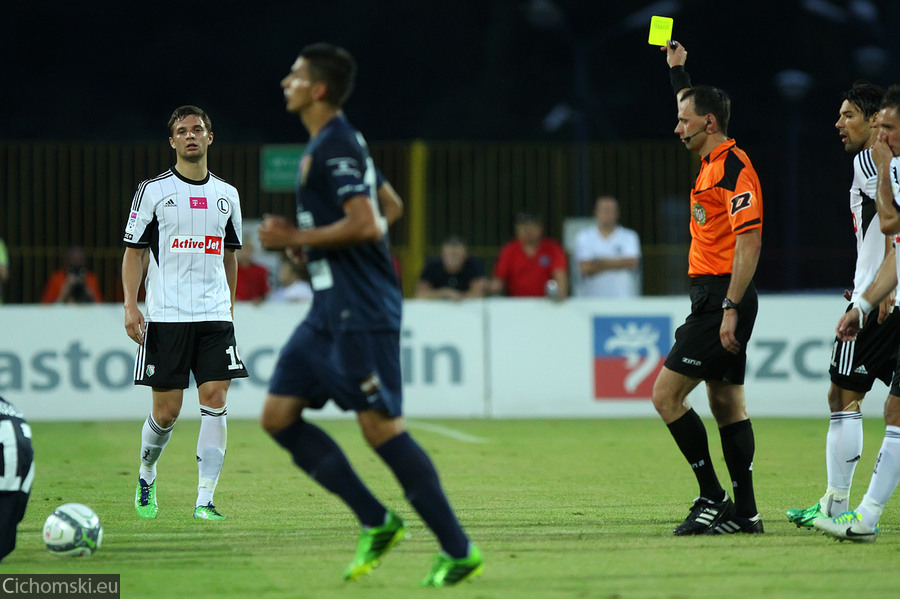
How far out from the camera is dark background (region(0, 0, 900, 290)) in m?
42.6

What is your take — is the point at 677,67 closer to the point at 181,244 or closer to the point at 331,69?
the point at 331,69

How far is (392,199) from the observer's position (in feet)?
19.0

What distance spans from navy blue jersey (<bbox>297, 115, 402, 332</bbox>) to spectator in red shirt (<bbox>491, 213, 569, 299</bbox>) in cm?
1018

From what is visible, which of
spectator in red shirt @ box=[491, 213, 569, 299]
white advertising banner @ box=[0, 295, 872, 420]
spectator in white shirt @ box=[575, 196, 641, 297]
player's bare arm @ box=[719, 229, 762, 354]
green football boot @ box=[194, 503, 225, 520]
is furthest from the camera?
spectator in red shirt @ box=[491, 213, 569, 299]

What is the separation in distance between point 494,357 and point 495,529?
7865 mm

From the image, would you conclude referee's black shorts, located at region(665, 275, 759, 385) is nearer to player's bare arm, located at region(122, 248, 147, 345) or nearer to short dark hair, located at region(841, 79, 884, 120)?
short dark hair, located at region(841, 79, 884, 120)

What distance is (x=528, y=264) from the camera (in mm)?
15883

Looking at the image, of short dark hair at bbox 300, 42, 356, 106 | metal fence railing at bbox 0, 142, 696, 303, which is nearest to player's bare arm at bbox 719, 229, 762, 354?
short dark hair at bbox 300, 42, 356, 106

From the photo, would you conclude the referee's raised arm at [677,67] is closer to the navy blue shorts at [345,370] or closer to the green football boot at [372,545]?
the navy blue shorts at [345,370]

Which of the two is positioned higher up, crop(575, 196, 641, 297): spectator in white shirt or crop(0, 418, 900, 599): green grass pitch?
crop(575, 196, 641, 297): spectator in white shirt

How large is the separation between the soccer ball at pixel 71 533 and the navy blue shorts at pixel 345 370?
1.19 metres

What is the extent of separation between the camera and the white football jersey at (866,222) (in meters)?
6.93

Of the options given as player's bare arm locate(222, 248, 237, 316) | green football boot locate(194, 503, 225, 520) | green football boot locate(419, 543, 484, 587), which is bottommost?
green football boot locate(194, 503, 225, 520)

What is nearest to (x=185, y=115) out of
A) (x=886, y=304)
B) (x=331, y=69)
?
(x=331, y=69)
